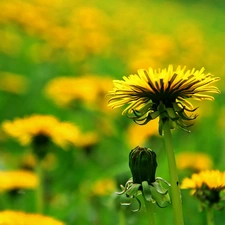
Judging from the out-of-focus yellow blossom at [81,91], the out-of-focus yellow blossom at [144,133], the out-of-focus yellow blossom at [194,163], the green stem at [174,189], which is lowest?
the green stem at [174,189]

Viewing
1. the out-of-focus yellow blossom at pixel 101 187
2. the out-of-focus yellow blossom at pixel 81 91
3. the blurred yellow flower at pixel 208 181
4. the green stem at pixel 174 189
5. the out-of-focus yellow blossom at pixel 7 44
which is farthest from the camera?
the out-of-focus yellow blossom at pixel 7 44

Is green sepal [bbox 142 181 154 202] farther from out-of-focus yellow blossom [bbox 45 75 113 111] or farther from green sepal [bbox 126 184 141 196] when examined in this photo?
out-of-focus yellow blossom [bbox 45 75 113 111]

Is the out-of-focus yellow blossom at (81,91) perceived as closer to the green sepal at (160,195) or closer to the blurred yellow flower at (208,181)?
the blurred yellow flower at (208,181)

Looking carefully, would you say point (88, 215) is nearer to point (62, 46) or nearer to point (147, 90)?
point (147, 90)

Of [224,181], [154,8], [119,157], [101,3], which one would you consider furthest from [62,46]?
[154,8]

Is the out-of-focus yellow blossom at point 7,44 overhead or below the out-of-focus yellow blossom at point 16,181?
overhead

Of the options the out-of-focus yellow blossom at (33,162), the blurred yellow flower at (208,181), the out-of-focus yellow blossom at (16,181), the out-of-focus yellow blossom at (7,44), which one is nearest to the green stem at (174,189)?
the blurred yellow flower at (208,181)
